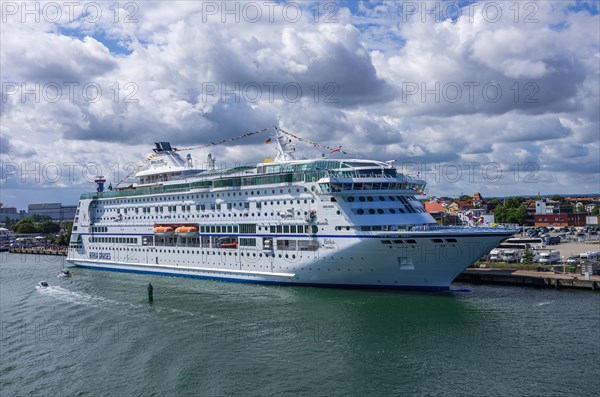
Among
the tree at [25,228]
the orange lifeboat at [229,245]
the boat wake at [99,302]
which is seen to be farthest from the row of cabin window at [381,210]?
the tree at [25,228]

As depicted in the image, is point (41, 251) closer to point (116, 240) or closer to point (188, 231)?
point (116, 240)

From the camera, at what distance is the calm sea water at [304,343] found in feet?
58.5

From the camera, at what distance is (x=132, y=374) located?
19156 millimetres

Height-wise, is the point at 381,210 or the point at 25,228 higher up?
the point at 381,210

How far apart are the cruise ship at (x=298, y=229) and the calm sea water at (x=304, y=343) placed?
1.57m

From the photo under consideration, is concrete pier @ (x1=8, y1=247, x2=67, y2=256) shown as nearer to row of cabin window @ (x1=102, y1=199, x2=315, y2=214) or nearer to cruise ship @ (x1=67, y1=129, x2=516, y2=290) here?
row of cabin window @ (x1=102, y1=199, x2=315, y2=214)

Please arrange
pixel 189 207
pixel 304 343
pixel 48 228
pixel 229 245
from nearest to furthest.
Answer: pixel 304 343
pixel 229 245
pixel 189 207
pixel 48 228

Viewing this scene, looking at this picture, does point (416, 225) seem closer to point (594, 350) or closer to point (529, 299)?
point (529, 299)

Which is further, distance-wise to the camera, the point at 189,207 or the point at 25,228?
the point at 25,228

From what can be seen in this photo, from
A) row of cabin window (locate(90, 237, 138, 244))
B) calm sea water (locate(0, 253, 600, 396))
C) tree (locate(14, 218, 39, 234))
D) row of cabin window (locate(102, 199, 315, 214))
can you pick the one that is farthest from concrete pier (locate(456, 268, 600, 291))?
tree (locate(14, 218, 39, 234))

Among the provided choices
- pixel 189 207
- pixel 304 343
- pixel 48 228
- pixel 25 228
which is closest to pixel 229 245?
pixel 189 207

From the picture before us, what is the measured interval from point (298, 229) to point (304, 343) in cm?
1193

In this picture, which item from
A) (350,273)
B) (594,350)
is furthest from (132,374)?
(594,350)

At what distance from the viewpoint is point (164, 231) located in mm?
41500
